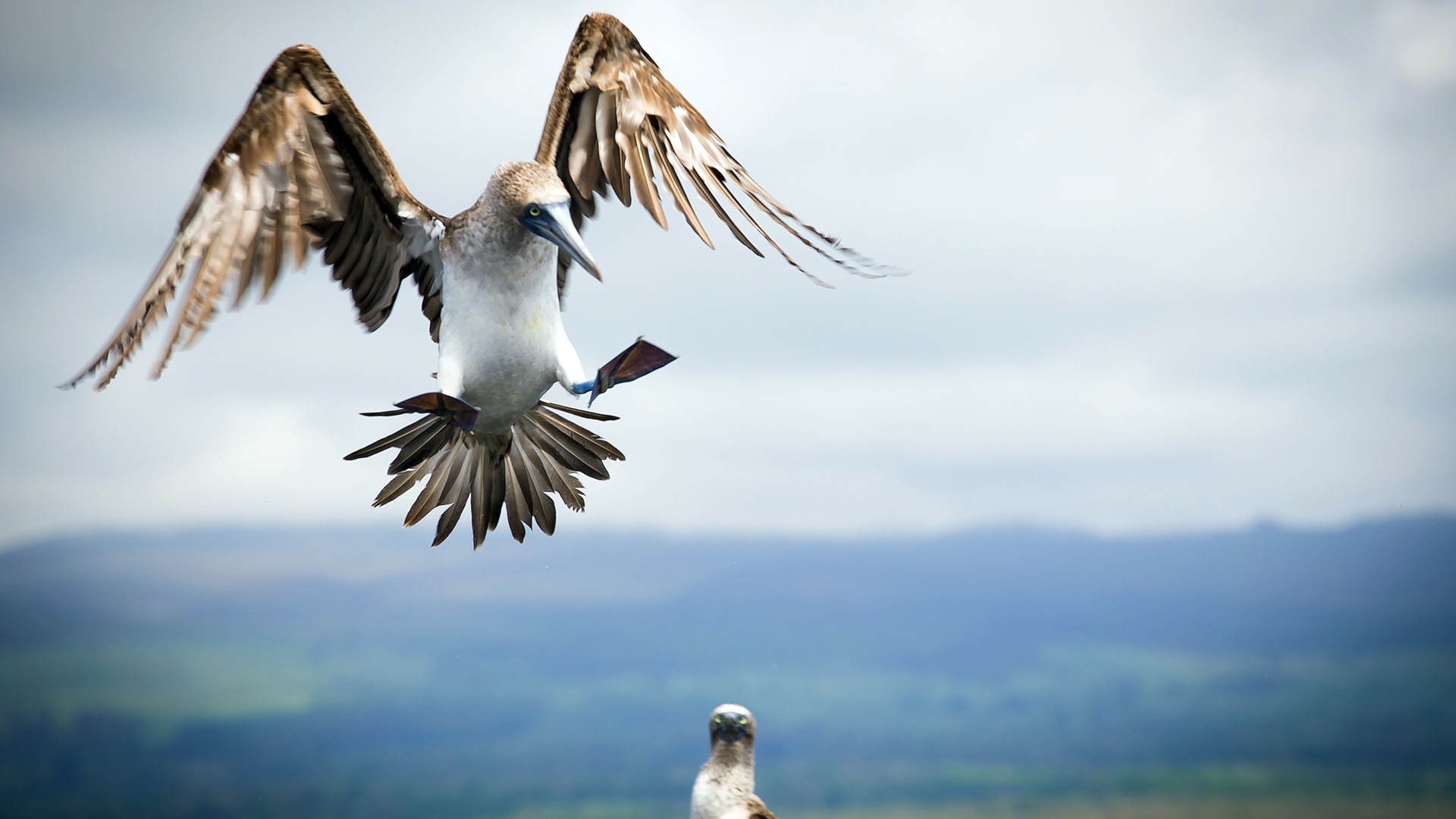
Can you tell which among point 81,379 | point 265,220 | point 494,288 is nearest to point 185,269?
point 265,220

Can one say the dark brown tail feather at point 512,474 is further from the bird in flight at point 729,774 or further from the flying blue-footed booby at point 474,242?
the bird in flight at point 729,774

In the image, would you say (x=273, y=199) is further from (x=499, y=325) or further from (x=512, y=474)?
(x=512, y=474)

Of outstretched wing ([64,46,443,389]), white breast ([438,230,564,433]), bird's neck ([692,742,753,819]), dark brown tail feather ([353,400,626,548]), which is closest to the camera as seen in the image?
outstretched wing ([64,46,443,389])

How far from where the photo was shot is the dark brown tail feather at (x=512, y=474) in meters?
8.02

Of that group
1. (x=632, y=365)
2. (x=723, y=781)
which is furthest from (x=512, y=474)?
(x=723, y=781)

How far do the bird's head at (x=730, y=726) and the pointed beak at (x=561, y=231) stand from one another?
3.37 meters

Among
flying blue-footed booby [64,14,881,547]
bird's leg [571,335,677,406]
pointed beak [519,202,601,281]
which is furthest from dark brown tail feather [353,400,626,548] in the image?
pointed beak [519,202,601,281]

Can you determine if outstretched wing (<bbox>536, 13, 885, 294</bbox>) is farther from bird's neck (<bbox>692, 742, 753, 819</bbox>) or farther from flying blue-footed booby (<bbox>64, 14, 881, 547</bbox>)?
bird's neck (<bbox>692, 742, 753, 819</bbox>)

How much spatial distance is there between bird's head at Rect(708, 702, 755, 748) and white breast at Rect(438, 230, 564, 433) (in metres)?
2.70

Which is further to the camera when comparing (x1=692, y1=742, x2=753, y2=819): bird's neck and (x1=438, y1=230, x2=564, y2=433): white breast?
(x1=692, y1=742, x2=753, y2=819): bird's neck

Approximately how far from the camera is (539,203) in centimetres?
675

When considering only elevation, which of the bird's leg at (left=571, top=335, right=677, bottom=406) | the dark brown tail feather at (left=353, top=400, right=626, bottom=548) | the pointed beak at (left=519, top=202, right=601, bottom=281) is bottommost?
the dark brown tail feather at (left=353, top=400, right=626, bottom=548)

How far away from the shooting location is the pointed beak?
21.8 feet

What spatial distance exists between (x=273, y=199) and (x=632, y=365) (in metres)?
Result: 2.06
